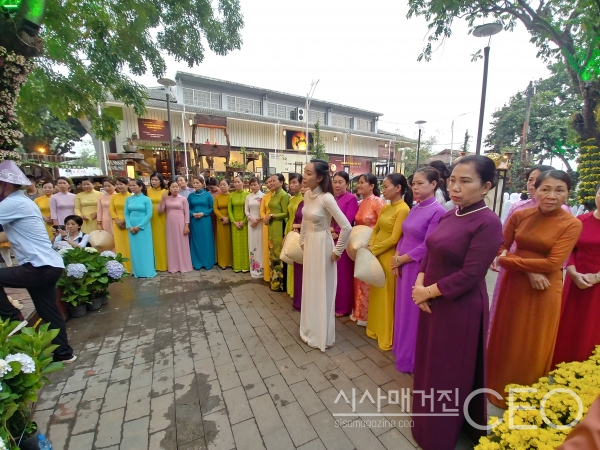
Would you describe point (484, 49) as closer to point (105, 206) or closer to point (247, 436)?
point (247, 436)

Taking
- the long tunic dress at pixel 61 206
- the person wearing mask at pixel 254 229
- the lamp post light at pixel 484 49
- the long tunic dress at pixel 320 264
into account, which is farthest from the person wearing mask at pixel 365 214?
the long tunic dress at pixel 61 206

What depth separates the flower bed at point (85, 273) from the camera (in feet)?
11.2

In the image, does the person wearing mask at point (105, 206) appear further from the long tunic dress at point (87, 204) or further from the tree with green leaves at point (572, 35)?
the tree with green leaves at point (572, 35)

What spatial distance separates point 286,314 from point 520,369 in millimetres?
2386

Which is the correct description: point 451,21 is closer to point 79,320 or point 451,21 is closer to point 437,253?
point 437,253

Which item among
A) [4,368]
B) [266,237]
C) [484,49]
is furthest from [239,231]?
[484,49]

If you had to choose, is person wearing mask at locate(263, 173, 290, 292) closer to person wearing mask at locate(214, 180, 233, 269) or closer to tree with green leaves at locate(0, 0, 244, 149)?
person wearing mask at locate(214, 180, 233, 269)

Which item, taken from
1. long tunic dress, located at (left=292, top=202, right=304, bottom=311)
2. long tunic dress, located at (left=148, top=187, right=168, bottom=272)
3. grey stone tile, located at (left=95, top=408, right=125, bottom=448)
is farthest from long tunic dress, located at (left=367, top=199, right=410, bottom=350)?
long tunic dress, located at (left=148, top=187, right=168, bottom=272)

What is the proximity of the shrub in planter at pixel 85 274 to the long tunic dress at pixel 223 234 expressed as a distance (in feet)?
6.51

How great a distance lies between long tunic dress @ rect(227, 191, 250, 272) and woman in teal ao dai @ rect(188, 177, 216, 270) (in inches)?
18.5

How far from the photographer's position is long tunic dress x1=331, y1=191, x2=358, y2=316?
3541mm

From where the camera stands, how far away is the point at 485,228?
1483 mm

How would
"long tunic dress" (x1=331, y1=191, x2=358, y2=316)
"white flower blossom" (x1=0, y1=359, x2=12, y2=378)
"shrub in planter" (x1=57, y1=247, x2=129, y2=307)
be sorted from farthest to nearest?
1. "long tunic dress" (x1=331, y1=191, x2=358, y2=316)
2. "shrub in planter" (x1=57, y1=247, x2=129, y2=307)
3. "white flower blossom" (x1=0, y1=359, x2=12, y2=378)

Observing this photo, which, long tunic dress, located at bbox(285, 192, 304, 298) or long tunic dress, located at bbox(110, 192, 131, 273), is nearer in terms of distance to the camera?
long tunic dress, located at bbox(285, 192, 304, 298)
